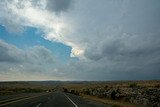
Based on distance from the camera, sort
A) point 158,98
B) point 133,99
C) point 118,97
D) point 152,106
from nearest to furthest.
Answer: point 152,106, point 158,98, point 133,99, point 118,97

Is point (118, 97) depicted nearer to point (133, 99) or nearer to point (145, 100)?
point (133, 99)

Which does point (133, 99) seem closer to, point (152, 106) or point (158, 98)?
point (158, 98)

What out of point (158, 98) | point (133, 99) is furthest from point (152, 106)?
point (133, 99)

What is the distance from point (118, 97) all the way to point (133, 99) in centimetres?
836

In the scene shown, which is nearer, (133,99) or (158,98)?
(158,98)

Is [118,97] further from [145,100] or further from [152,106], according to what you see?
[152,106]

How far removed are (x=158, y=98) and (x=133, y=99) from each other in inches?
228

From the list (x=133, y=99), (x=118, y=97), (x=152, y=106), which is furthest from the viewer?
(x=118, y=97)

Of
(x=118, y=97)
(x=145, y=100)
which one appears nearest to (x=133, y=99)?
(x=145, y=100)

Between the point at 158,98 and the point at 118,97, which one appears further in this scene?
the point at 118,97

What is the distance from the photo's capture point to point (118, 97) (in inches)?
1826

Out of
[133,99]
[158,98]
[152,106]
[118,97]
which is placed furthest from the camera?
[118,97]

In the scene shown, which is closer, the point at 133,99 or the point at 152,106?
Answer: the point at 152,106

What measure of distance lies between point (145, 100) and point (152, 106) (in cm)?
366
